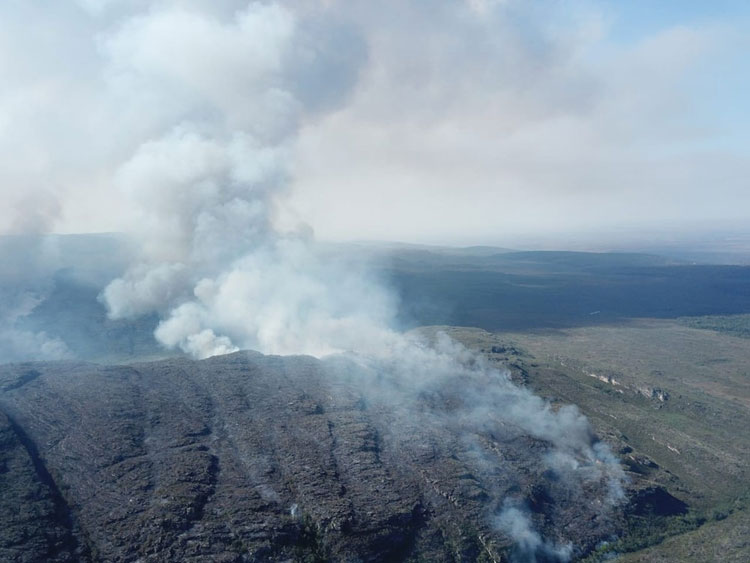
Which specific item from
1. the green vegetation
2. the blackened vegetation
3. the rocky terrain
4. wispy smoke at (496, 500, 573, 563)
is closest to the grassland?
wispy smoke at (496, 500, 573, 563)

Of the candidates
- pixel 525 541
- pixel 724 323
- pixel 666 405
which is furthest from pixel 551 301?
pixel 525 541

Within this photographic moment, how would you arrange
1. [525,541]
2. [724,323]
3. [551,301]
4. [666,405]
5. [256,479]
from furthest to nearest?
[551,301] → [724,323] → [666,405] → [256,479] → [525,541]

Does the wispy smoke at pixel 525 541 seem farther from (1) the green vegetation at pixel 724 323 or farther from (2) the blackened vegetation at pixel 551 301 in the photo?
(1) the green vegetation at pixel 724 323

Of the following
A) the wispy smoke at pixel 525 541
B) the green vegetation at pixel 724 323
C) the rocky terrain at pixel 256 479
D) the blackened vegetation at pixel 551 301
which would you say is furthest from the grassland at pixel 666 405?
the blackened vegetation at pixel 551 301

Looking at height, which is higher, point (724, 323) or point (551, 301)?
point (724, 323)

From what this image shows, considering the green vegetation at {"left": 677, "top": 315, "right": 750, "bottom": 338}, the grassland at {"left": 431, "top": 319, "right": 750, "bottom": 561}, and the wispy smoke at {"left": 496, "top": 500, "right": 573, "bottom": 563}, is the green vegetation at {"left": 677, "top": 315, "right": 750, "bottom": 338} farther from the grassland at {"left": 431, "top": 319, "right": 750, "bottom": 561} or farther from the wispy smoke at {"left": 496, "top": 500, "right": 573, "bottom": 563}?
the wispy smoke at {"left": 496, "top": 500, "right": 573, "bottom": 563}

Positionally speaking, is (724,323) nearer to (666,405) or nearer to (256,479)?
(666,405)

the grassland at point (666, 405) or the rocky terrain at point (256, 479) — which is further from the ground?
the rocky terrain at point (256, 479)

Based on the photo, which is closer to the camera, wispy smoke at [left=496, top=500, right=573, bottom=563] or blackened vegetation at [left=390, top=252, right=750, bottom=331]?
wispy smoke at [left=496, top=500, right=573, bottom=563]

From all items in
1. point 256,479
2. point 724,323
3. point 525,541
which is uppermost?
point 256,479
